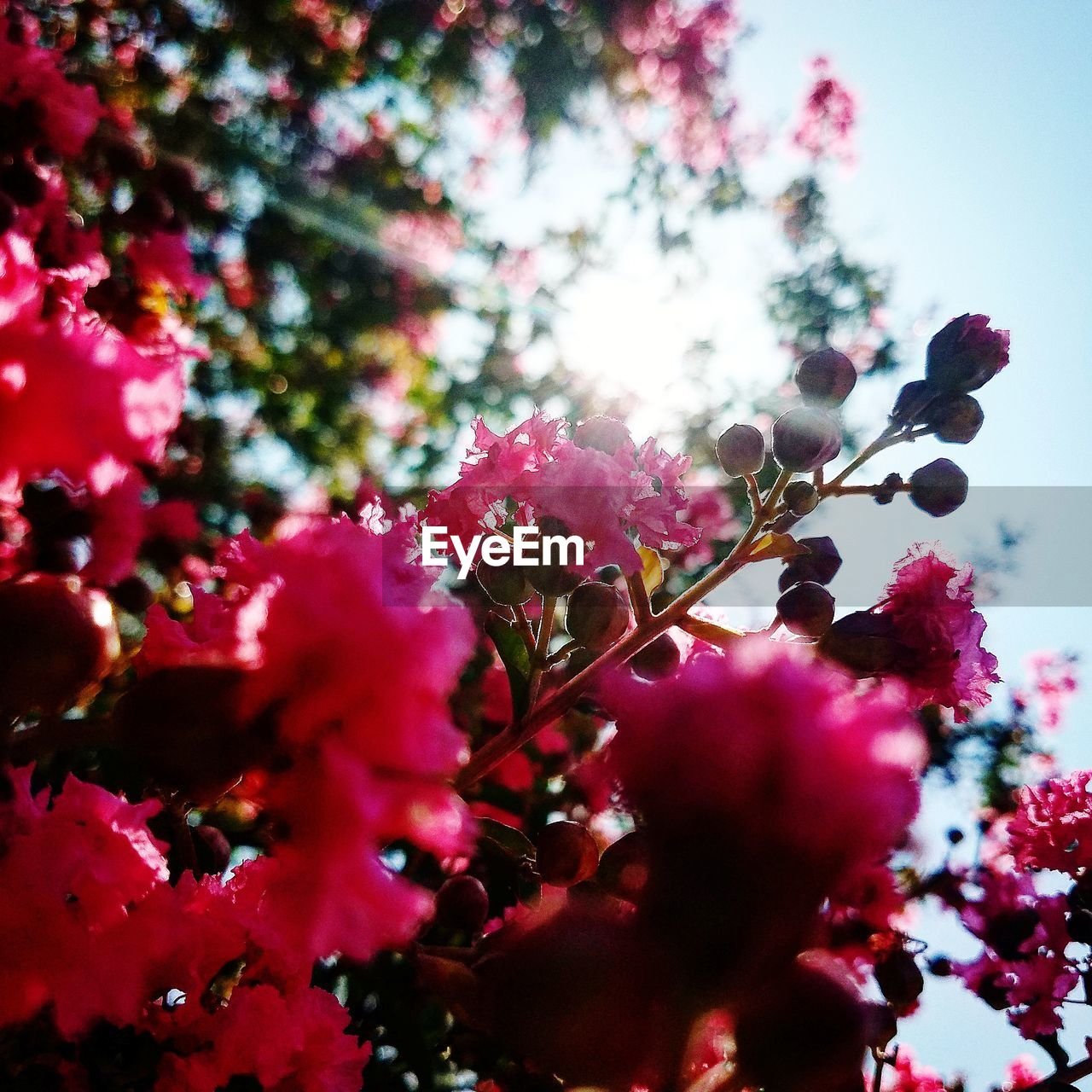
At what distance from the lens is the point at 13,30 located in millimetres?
1596

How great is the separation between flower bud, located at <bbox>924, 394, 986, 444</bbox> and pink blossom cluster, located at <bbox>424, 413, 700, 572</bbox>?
1.05 feet

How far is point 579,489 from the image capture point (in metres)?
0.96

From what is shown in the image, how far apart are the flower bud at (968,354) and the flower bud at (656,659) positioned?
1.52 feet

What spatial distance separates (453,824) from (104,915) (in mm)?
383

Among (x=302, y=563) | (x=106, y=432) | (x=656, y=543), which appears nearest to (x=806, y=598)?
(x=656, y=543)

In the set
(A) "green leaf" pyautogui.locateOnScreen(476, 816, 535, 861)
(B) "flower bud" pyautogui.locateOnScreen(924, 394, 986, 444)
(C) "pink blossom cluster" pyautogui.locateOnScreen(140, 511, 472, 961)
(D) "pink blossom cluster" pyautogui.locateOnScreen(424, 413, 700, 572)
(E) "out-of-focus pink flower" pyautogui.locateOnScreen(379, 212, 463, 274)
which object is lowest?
(C) "pink blossom cluster" pyautogui.locateOnScreen(140, 511, 472, 961)

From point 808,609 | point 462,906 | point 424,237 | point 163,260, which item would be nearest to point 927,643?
point 808,609

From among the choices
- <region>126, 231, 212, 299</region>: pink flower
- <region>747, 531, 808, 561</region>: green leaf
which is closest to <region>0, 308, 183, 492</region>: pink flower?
<region>747, 531, 808, 561</region>: green leaf

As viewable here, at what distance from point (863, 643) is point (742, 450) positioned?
27 cm

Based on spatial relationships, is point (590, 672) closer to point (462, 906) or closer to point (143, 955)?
point (462, 906)

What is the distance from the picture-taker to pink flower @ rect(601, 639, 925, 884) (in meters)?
0.60

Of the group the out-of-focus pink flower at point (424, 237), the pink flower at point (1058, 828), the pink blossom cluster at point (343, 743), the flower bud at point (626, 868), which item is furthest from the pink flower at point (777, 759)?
the out-of-focus pink flower at point (424, 237)

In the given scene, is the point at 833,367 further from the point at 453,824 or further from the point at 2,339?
the point at 2,339

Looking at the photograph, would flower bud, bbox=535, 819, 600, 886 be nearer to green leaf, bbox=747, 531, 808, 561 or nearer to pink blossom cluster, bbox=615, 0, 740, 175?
green leaf, bbox=747, 531, 808, 561
